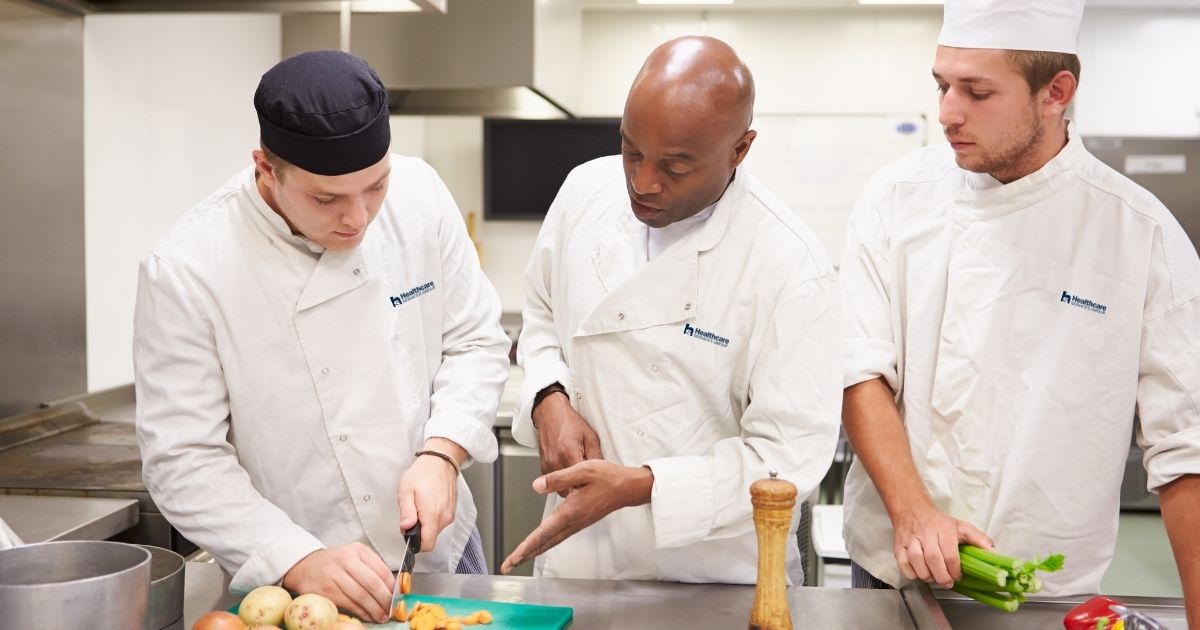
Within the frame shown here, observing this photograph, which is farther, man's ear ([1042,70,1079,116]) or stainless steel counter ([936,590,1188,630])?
man's ear ([1042,70,1079,116])

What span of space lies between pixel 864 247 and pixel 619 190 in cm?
39

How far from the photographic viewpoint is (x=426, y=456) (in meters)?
1.50

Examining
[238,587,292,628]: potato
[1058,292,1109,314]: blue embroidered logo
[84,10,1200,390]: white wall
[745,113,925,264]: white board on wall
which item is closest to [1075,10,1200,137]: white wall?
[84,10,1200,390]: white wall

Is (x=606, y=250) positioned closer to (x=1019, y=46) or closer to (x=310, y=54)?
(x=310, y=54)

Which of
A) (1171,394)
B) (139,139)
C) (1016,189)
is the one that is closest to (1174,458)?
(1171,394)

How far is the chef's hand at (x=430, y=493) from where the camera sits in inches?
55.5

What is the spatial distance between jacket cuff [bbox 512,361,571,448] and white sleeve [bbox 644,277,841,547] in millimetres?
253

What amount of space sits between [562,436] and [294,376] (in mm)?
383

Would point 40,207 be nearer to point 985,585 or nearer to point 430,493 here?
point 430,493

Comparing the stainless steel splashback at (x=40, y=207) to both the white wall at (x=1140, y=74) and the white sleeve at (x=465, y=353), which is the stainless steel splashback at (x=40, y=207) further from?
the white wall at (x=1140, y=74)

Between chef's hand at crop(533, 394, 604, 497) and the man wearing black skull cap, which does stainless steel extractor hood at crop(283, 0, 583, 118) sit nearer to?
the man wearing black skull cap

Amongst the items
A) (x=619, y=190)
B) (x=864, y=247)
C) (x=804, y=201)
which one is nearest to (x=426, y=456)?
(x=619, y=190)

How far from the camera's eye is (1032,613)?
137 cm

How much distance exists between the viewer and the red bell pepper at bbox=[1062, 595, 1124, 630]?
1.20m
